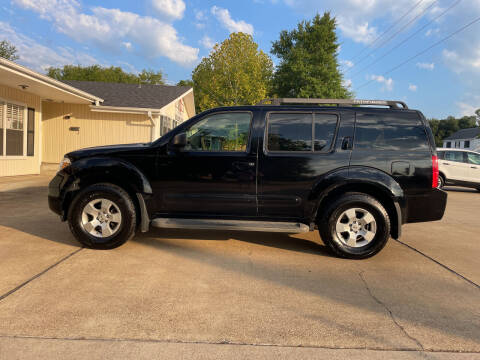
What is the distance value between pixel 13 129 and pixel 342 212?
41.4ft

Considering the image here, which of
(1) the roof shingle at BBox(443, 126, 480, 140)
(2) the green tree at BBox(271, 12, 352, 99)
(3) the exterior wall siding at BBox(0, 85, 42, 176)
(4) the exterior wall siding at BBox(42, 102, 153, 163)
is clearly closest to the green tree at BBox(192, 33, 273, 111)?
(2) the green tree at BBox(271, 12, 352, 99)

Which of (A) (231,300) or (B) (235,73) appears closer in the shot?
(A) (231,300)

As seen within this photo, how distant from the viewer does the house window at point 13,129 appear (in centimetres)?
1130

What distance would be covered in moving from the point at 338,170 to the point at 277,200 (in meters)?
Result: 0.87

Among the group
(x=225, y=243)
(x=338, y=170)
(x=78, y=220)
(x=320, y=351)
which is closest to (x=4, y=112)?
(x=78, y=220)

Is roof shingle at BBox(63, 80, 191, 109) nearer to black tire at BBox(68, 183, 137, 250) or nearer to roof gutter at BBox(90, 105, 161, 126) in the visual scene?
roof gutter at BBox(90, 105, 161, 126)

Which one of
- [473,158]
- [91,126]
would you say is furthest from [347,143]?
[91,126]

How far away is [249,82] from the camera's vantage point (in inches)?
1363

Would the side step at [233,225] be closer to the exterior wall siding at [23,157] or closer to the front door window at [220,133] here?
the front door window at [220,133]

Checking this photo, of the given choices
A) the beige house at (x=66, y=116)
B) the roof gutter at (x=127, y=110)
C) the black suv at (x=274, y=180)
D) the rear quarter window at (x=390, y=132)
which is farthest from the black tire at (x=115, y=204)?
the roof gutter at (x=127, y=110)

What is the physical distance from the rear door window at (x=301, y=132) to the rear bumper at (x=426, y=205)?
1307 millimetres

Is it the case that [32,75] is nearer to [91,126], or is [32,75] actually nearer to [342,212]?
[91,126]

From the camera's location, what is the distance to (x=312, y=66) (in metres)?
38.9

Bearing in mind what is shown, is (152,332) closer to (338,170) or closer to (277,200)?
(277,200)
